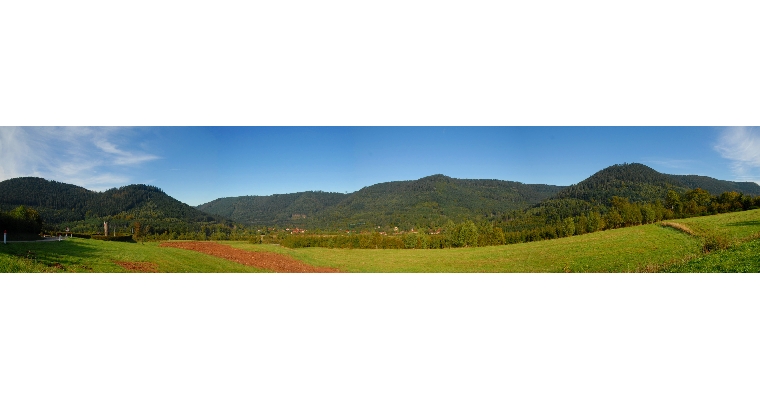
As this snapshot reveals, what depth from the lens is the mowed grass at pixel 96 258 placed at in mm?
11531

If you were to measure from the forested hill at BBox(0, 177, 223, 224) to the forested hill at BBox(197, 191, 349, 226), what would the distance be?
0.52 metres

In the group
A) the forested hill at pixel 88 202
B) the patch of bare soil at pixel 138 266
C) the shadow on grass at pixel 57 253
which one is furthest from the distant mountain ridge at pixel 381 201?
the patch of bare soil at pixel 138 266

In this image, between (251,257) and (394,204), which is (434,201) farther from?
(251,257)

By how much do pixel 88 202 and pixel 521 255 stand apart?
12402mm

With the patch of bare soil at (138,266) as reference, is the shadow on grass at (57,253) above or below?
above

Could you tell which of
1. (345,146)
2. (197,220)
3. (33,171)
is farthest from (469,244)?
(33,171)

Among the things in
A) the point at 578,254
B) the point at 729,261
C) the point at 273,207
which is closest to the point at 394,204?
the point at 273,207

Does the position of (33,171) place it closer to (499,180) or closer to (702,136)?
(499,180)

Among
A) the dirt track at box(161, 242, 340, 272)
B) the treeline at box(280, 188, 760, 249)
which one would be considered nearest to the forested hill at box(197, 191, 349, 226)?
the treeline at box(280, 188, 760, 249)

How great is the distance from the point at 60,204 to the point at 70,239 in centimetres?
115

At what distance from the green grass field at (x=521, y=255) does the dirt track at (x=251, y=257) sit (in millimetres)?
203

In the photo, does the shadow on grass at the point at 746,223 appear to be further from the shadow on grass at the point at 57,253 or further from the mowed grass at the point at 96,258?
the shadow on grass at the point at 57,253

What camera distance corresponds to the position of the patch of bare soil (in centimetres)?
1193
